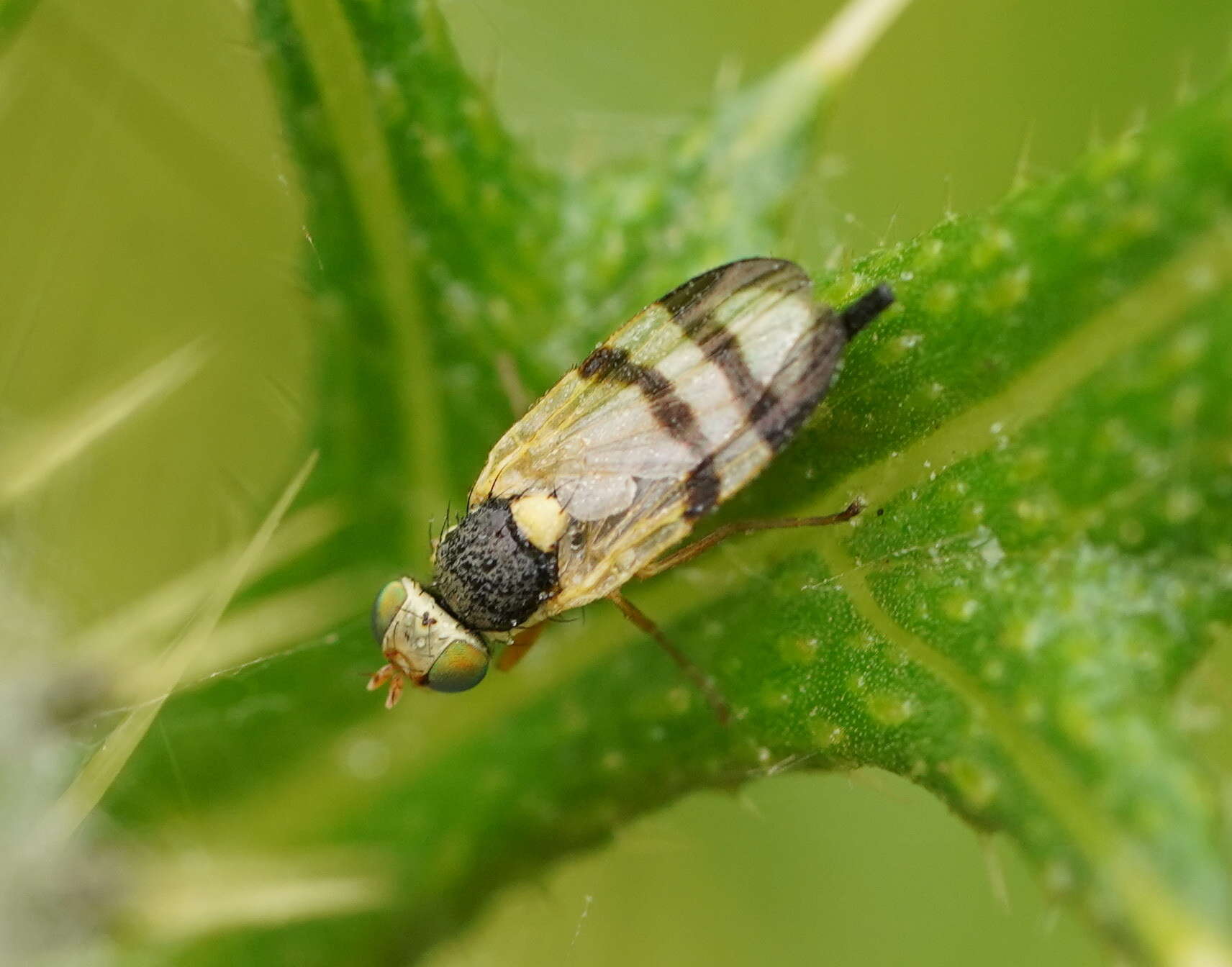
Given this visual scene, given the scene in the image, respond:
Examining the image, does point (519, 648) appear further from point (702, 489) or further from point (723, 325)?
point (723, 325)

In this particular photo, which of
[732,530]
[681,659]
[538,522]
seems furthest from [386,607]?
[732,530]

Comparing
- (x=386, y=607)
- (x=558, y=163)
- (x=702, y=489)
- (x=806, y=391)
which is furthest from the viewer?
(x=558, y=163)

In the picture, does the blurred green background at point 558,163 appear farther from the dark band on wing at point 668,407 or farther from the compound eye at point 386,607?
the dark band on wing at point 668,407

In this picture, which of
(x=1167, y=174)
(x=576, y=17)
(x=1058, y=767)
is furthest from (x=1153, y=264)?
(x=576, y=17)

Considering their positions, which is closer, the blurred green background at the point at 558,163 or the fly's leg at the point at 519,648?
the blurred green background at the point at 558,163

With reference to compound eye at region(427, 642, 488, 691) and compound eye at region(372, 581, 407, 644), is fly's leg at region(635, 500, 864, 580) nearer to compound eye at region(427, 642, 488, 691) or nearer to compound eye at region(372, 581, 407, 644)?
compound eye at region(427, 642, 488, 691)

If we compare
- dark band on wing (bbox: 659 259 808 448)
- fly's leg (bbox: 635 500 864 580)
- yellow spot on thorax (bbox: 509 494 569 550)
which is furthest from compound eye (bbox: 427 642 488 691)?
dark band on wing (bbox: 659 259 808 448)

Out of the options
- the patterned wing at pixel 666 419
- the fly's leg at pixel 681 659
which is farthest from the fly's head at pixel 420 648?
the fly's leg at pixel 681 659

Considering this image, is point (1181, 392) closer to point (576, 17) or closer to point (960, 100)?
point (960, 100)

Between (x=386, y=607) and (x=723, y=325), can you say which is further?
(x=386, y=607)
